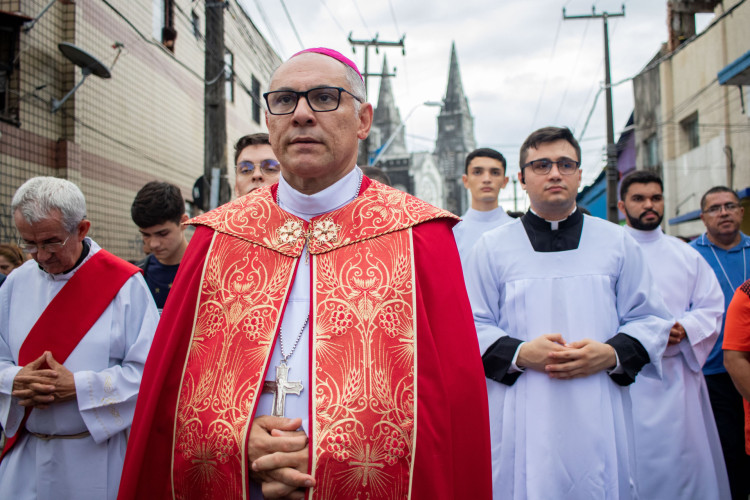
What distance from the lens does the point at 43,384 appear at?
274 cm

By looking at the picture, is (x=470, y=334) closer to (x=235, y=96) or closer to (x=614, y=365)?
(x=614, y=365)

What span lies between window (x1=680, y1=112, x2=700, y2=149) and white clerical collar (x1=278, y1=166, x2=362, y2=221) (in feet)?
58.5

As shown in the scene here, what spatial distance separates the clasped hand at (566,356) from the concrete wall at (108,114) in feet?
24.1

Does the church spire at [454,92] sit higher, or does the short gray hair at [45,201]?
the church spire at [454,92]

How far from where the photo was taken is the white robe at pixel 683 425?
12.1 ft

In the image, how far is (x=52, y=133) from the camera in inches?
358

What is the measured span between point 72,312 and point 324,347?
1.66m

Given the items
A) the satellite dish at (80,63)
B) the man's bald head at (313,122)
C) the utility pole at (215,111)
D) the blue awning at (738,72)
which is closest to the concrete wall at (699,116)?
the blue awning at (738,72)

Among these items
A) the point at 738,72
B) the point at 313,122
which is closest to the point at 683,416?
the point at 313,122

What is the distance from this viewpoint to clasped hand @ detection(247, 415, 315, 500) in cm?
181

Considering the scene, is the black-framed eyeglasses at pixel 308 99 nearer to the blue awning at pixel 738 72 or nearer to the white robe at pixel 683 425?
the white robe at pixel 683 425

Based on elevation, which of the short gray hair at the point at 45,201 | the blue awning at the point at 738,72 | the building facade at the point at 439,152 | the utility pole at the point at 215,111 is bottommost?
the short gray hair at the point at 45,201

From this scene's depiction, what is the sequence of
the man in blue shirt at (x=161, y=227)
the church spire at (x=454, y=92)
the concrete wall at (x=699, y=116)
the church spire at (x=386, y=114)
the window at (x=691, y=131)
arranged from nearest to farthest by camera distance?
the man in blue shirt at (x=161, y=227), the concrete wall at (x=699, y=116), the window at (x=691, y=131), the church spire at (x=386, y=114), the church spire at (x=454, y=92)

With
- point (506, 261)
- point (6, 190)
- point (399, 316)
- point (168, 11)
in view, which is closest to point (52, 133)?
point (6, 190)
